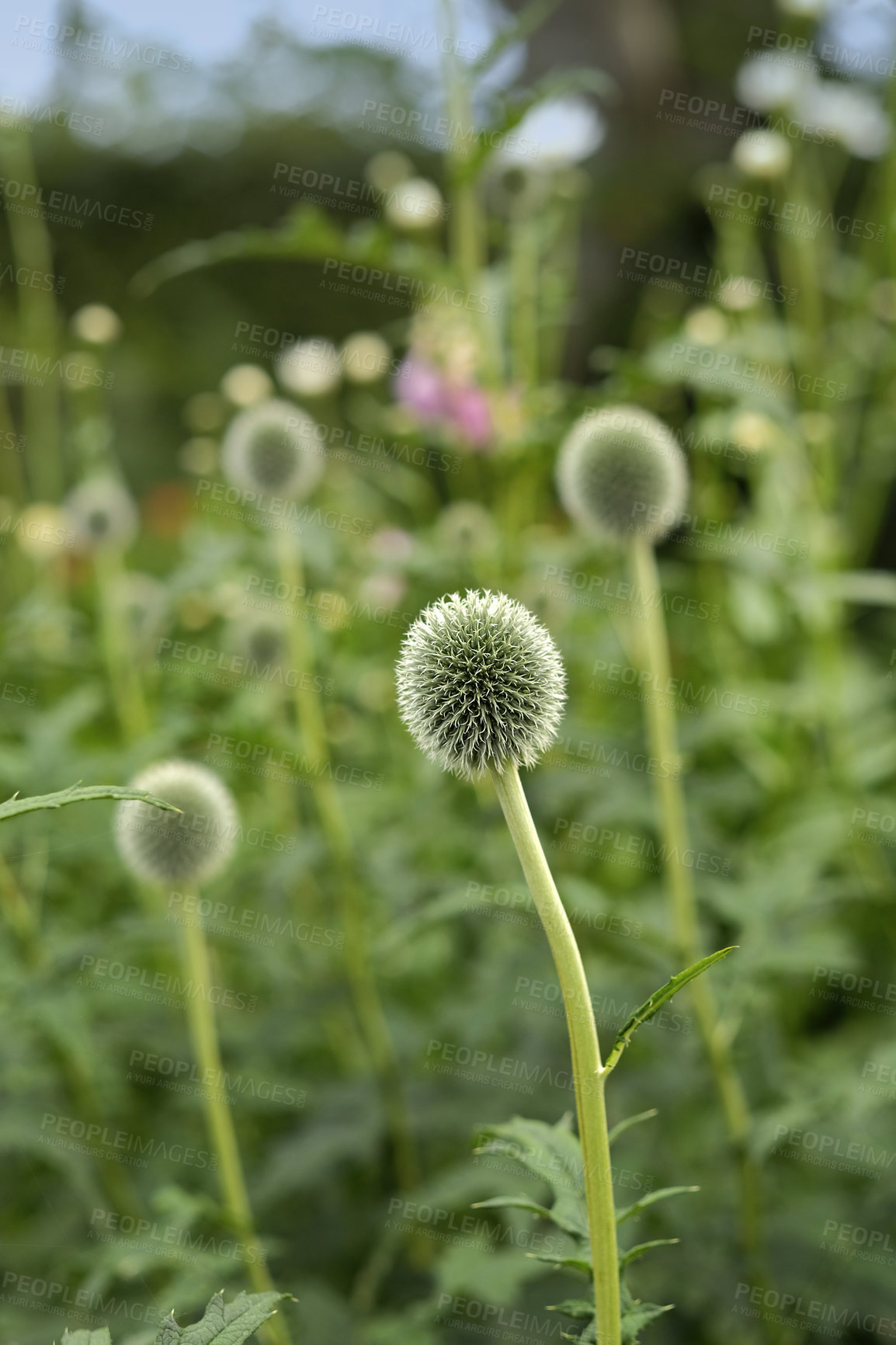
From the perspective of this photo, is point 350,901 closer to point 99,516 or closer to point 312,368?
point 99,516

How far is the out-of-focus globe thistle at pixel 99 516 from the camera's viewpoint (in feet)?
8.30

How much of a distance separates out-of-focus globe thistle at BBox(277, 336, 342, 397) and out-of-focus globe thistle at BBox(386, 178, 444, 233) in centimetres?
35

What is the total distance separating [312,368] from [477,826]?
49.5 inches

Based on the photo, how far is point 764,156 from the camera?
8.38 ft

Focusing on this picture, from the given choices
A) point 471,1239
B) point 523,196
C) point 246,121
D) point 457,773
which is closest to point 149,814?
point 457,773

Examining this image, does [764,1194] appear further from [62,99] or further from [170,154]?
[170,154]

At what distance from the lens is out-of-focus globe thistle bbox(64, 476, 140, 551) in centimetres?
253

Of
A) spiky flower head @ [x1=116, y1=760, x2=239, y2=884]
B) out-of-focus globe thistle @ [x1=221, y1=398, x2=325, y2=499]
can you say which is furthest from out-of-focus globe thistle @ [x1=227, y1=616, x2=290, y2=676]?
spiky flower head @ [x1=116, y1=760, x2=239, y2=884]

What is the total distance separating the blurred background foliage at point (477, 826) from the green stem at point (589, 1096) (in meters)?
0.42

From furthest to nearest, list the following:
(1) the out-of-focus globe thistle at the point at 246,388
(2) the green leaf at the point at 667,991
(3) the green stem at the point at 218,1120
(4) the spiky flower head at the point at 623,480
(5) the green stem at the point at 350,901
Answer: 1. (1) the out-of-focus globe thistle at the point at 246,388
2. (5) the green stem at the point at 350,901
3. (4) the spiky flower head at the point at 623,480
4. (3) the green stem at the point at 218,1120
5. (2) the green leaf at the point at 667,991

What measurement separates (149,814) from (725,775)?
1458 millimetres

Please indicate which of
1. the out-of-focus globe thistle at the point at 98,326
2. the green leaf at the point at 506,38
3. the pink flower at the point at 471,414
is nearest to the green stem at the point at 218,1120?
the pink flower at the point at 471,414

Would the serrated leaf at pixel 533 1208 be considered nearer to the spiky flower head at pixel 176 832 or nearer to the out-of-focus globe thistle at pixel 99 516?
the spiky flower head at pixel 176 832

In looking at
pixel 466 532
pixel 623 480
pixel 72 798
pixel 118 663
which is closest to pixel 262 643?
pixel 118 663
